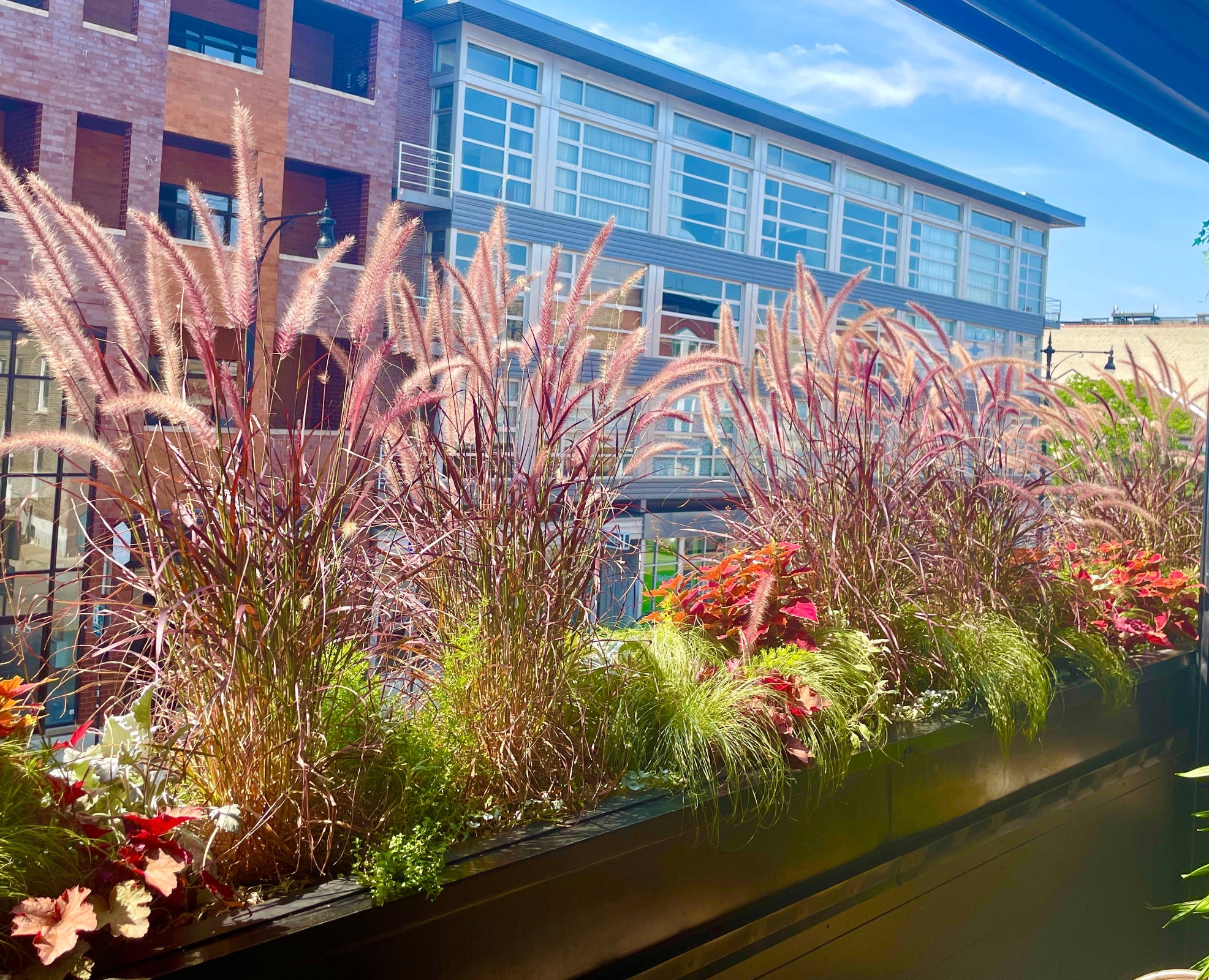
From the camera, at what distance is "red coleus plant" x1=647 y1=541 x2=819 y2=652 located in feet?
5.56

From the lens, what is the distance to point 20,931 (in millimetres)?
741

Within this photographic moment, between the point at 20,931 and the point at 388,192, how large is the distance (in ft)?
8.68

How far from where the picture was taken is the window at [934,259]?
5691 mm

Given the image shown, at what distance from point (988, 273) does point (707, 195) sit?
2.13 m

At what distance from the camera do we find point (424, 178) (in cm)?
346

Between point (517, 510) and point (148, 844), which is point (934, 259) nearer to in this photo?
point (517, 510)

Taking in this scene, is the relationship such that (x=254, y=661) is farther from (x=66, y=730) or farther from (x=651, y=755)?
(x=651, y=755)

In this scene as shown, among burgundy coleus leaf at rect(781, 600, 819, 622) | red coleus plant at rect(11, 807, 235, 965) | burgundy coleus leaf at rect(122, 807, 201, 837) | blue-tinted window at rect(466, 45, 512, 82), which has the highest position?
blue-tinted window at rect(466, 45, 512, 82)

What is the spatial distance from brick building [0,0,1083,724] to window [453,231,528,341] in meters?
0.08

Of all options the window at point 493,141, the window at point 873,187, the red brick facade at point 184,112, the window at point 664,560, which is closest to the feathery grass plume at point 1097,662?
the window at point 664,560

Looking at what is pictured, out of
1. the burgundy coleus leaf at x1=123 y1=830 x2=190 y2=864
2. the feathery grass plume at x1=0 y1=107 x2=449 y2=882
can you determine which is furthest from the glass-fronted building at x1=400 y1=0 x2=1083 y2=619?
the burgundy coleus leaf at x1=123 y1=830 x2=190 y2=864

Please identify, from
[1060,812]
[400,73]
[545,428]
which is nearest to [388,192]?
[400,73]

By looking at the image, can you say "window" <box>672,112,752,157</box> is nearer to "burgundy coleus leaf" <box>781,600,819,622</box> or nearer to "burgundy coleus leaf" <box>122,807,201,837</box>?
"burgundy coleus leaf" <box>781,600,819,622</box>

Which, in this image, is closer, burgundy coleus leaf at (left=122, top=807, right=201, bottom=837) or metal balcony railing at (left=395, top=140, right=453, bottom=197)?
burgundy coleus leaf at (left=122, top=807, right=201, bottom=837)
